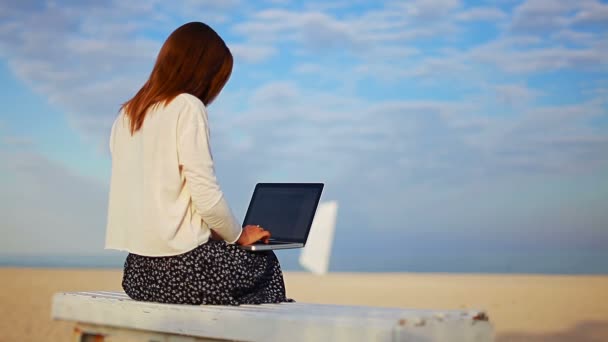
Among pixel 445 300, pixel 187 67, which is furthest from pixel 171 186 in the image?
pixel 445 300

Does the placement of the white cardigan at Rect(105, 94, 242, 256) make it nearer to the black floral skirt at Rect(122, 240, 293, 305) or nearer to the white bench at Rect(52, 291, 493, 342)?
the black floral skirt at Rect(122, 240, 293, 305)

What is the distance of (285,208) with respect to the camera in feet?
11.1

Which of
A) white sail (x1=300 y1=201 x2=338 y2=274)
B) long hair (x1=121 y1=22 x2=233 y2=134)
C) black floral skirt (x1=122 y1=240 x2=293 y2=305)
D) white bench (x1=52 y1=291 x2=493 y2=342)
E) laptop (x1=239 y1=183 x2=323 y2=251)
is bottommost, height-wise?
white bench (x1=52 y1=291 x2=493 y2=342)

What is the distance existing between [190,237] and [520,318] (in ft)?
22.9

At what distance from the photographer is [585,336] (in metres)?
7.70

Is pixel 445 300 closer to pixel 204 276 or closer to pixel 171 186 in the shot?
pixel 204 276

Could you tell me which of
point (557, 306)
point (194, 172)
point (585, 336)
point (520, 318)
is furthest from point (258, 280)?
point (557, 306)

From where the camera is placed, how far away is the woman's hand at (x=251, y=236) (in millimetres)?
3021

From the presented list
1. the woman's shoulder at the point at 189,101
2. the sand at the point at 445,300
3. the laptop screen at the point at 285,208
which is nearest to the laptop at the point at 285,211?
the laptop screen at the point at 285,208

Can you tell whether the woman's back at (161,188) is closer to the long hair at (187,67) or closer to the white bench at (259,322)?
the long hair at (187,67)

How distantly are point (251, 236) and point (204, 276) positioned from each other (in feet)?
0.83

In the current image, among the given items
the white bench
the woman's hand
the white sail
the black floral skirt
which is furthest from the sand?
the woman's hand

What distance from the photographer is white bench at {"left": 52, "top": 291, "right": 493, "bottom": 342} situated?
2.25 metres

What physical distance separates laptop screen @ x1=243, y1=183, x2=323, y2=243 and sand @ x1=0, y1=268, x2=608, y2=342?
4.08 meters
